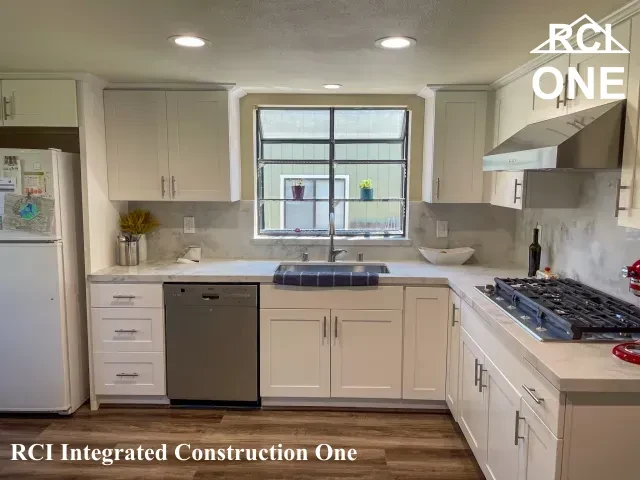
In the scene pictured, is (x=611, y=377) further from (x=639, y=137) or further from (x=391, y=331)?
(x=391, y=331)

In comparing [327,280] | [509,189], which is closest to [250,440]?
[327,280]

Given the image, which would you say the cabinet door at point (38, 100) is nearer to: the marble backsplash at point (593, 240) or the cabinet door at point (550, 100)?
the cabinet door at point (550, 100)

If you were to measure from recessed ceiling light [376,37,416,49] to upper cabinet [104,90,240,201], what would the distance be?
1390 millimetres

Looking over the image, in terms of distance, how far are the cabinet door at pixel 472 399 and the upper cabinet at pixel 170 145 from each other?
186cm

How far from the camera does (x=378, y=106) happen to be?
12.2ft

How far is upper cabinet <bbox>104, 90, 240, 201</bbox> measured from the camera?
11.0ft

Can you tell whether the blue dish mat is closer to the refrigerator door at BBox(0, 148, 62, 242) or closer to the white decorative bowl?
the white decorative bowl

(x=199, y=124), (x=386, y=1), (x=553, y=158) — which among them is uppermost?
(x=386, y=1)

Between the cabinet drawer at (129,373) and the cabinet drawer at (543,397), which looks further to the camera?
the cabinet drawer at (129,373)

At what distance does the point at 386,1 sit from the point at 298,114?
211 centimetres

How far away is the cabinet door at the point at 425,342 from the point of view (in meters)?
3.12

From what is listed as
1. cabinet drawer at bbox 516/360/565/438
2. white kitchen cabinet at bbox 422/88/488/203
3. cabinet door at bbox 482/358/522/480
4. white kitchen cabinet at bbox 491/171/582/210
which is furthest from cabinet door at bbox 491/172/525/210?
cabinet drawer at bbox 516/360/565/438

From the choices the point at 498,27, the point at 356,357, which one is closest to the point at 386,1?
the point at 498,27

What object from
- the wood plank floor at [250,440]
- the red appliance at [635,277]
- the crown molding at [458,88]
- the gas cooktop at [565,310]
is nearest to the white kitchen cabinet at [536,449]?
the gas cooktop at [565,310]
